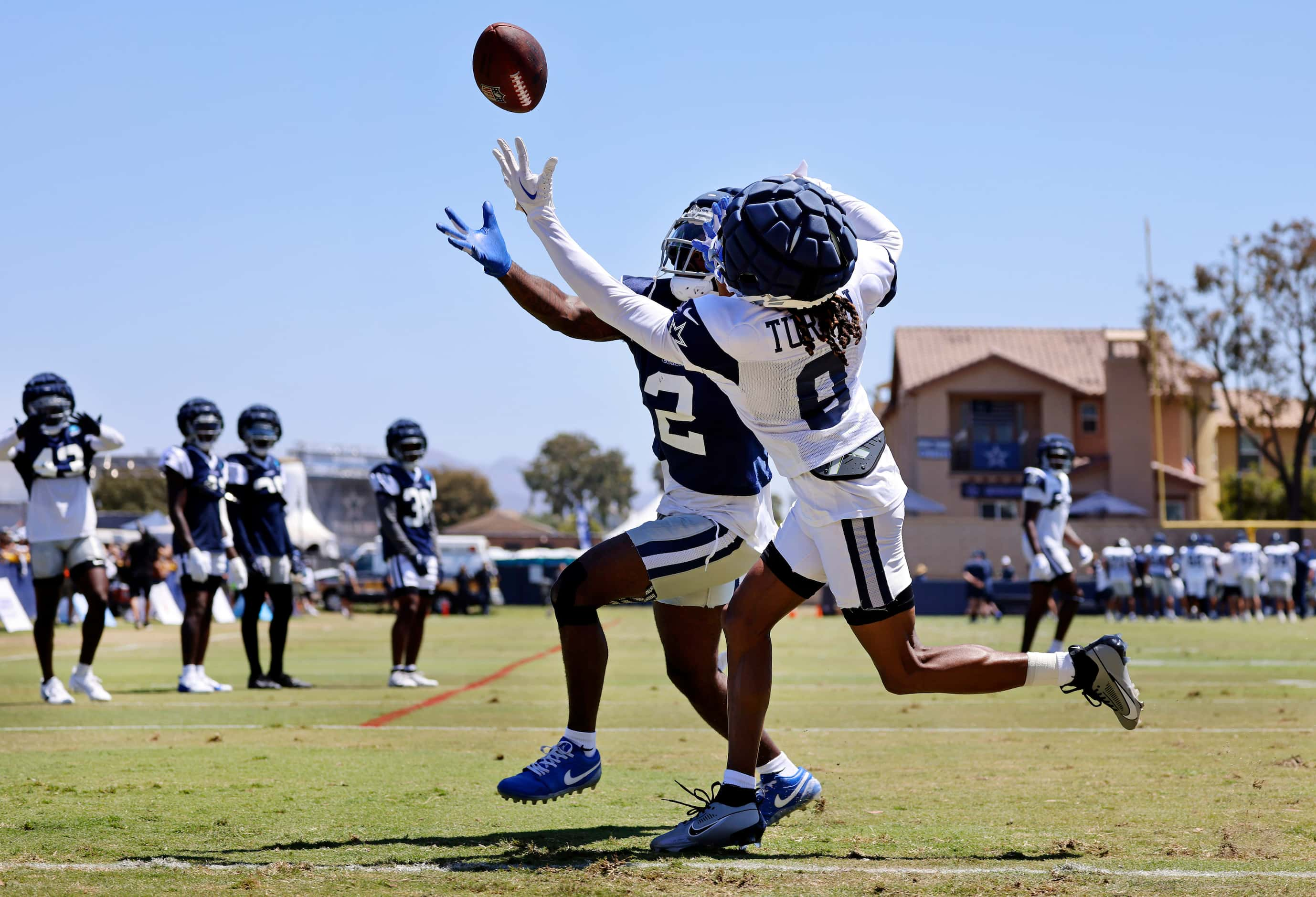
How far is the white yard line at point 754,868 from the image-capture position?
3889mm

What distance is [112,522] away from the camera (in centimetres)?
5869

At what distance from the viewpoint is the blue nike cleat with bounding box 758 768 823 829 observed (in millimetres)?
4887

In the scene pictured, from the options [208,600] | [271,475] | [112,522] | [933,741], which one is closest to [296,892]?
[933,741]

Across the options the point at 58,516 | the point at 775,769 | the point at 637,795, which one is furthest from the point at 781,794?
the point at 58,516

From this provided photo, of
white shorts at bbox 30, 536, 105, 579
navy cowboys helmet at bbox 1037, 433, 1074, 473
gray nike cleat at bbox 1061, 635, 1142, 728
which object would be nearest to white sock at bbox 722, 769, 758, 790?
gray nike cleat at bbox 1061, 635, 1142, 728

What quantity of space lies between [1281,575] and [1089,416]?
79.8 ft

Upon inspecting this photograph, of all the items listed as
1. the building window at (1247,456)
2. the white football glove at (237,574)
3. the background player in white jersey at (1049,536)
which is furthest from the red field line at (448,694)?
the building window at (1247,456)

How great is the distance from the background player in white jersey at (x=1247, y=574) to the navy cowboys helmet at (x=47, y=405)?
28.3 metres

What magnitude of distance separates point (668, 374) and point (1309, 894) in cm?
262

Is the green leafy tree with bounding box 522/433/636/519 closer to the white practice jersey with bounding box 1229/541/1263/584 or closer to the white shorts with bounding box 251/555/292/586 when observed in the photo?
the white practice jersey with bounding box 1229/541/1263/584

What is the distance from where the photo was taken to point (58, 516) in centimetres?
982

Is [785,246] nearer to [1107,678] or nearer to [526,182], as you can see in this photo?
[526,182]

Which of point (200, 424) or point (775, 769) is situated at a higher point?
point (200, 424)

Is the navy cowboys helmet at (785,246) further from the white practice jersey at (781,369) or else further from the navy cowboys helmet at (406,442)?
the navy cowboys helmet at (406,442)
